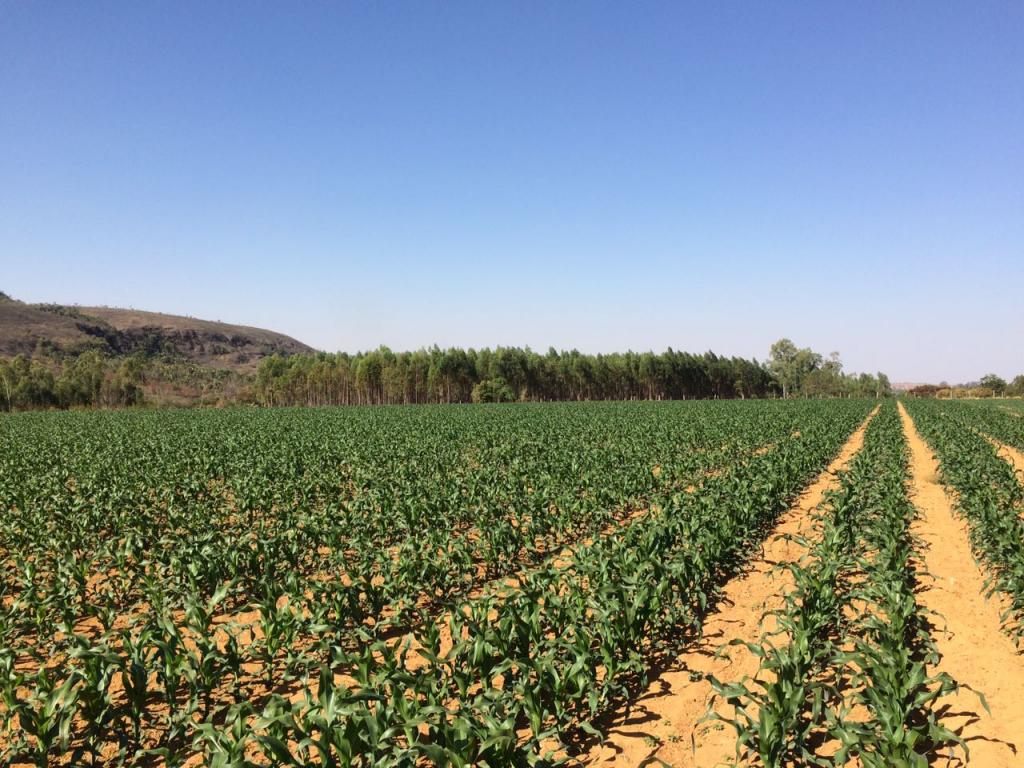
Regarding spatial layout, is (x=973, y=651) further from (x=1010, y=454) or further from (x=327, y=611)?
(x=1010, y=454)

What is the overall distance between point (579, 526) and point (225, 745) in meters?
8.16

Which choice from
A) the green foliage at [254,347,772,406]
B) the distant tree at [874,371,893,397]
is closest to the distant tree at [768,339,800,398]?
the distant tree at [874,371,893,397]

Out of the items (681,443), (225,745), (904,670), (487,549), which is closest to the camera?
(225,745)

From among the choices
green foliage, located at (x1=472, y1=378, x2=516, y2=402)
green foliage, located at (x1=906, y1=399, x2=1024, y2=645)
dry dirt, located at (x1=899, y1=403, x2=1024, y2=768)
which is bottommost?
dry dirt, located at (x1=899, y1=403, x2=1024, y2=768)

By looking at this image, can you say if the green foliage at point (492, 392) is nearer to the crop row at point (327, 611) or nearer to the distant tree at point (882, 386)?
the crop row at point (327, 611)

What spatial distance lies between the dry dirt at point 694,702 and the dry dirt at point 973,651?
5.75 ft

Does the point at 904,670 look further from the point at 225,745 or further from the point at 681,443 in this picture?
the point at 681,443

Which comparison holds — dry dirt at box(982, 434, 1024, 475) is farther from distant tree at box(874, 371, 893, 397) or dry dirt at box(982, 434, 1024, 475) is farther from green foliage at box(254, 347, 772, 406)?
distant tree at box(874, 371, 893, 397)

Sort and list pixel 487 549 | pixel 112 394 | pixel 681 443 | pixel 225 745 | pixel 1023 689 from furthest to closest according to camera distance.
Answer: pixel 112 394 < pixel 681 443 < pixel 487 549 < pixel 1023 689 < pixel 225 745

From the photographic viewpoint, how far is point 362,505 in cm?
1081

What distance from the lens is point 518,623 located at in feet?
17.2

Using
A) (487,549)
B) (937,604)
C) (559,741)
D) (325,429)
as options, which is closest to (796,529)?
(937,604)

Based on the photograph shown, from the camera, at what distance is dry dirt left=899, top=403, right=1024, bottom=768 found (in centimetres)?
451

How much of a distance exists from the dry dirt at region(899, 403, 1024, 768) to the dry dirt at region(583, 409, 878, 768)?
1.75 meters
